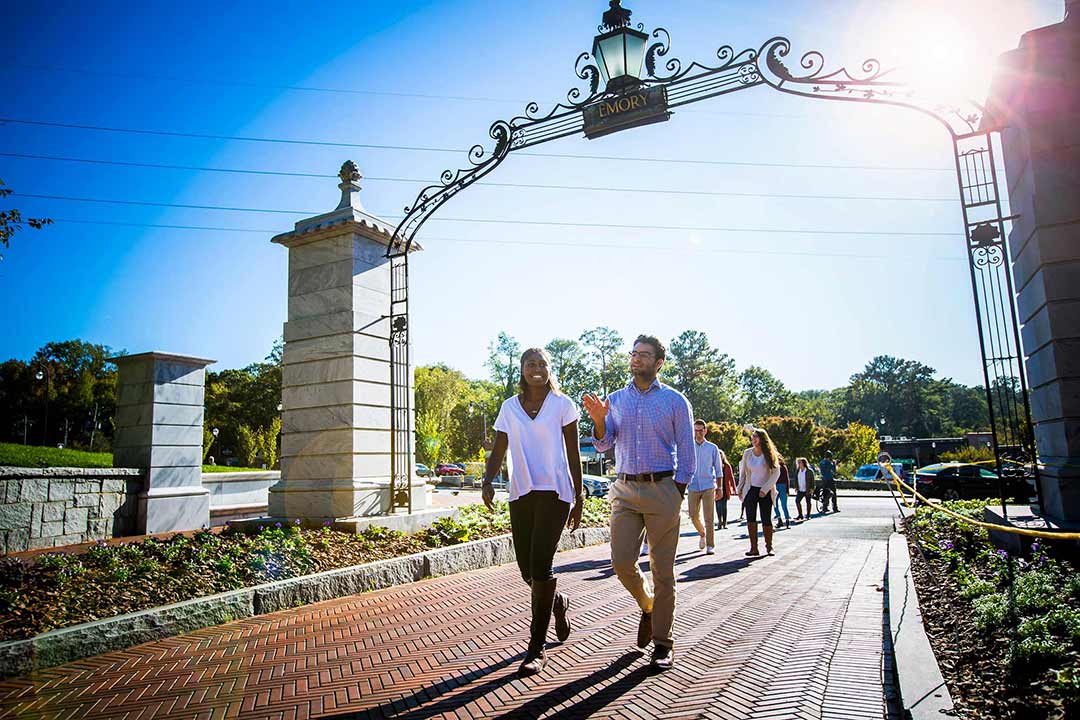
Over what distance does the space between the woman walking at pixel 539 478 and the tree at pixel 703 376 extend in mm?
69346

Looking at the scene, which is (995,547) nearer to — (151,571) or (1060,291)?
(1060,291)

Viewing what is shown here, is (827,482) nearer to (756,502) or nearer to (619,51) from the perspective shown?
(756,502)

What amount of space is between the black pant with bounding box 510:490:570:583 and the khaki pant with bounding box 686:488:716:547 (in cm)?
542

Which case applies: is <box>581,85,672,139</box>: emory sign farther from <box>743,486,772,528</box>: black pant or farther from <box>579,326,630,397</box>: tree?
<box>579,326,630,397</box>: tree

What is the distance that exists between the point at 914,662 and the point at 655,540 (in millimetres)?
1564

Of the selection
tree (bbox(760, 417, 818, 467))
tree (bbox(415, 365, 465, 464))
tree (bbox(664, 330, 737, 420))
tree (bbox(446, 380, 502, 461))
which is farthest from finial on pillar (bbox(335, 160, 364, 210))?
tree (bbox(664, 330, 737, 420))

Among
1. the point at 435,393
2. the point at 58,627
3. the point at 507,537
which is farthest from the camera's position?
A: the point at 435,393

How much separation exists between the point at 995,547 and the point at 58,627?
7.70m

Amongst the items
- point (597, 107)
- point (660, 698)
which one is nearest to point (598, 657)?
point (660, 698)

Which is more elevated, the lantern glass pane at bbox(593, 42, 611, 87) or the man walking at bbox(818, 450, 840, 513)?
the lantern glass pane at bbox(593, 42, 611, 87)

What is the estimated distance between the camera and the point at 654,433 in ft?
13.3

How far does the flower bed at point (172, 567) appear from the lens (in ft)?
15.5

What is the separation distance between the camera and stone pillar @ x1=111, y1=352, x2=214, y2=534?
9727 mm

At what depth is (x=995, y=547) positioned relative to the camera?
18.3 ft
